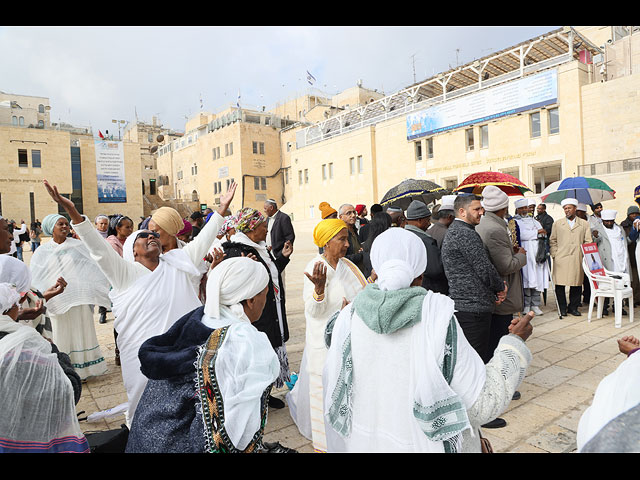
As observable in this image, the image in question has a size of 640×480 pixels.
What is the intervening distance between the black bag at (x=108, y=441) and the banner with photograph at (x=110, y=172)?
45.0m

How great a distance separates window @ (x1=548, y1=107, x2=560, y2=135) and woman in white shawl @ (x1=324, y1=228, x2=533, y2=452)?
2510 centimetres

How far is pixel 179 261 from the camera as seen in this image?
310 centimetres

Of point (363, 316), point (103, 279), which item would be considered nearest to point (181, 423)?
point (363, 316)

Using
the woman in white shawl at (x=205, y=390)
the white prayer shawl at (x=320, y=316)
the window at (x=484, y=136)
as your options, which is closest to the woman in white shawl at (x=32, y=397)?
the woman in white shawl at (x=205, y=390)

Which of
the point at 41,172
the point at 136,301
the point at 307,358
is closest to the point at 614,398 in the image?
the point at 307,358

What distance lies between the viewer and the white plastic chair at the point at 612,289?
6121 mm

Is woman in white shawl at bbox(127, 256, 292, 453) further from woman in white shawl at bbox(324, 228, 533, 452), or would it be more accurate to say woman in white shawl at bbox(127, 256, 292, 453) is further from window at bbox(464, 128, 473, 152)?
window at bbox(464, 128, 473, 152)

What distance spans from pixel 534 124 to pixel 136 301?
26.0m

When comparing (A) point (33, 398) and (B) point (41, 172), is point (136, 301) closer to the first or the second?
(A) point (33, 398)

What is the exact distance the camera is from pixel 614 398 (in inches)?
40.0

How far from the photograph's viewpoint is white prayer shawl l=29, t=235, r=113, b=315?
4387 mm

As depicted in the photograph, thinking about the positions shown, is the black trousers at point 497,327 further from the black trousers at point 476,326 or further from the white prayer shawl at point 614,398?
the white prayer shawl at point 614,398

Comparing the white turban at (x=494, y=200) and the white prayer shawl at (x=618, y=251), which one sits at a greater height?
the white turban at (x=494, y=200)
